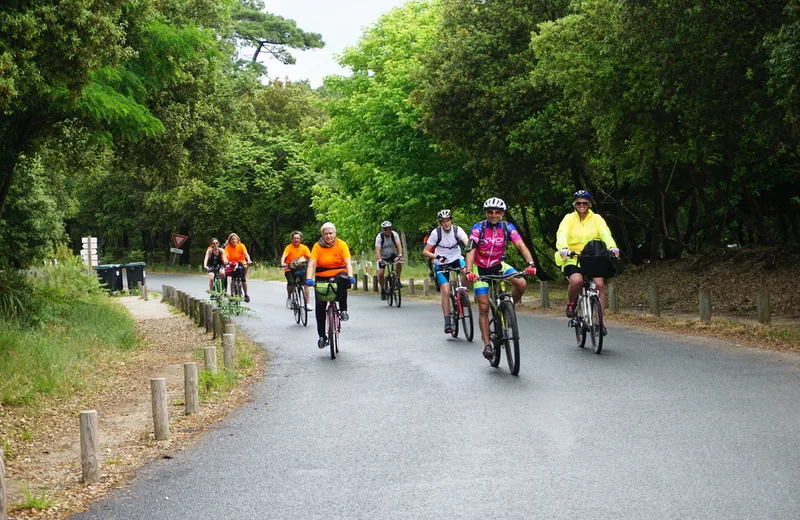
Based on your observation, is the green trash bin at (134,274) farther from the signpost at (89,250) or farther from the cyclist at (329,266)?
the cyclist at (329,266)

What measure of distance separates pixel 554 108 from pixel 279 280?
2762 cm

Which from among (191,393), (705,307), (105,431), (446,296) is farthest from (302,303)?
(105,431)

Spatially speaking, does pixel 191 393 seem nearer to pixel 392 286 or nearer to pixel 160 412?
pixel 160 412

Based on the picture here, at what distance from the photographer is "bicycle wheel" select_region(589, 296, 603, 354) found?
41.7ft

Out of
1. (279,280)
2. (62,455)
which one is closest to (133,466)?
(62,455)

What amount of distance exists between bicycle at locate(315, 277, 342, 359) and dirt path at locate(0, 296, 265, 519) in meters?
1.07

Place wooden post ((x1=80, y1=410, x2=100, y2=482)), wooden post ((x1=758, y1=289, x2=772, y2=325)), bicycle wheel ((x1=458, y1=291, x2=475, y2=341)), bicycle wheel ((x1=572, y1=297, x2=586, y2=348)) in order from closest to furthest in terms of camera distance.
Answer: wooden post ((x1=80, y1=410, x2=100, y2=482)) < bicycle wheel ((x1=572, y1=297, x2=586, y2=348)) < bicycle wheel ((x1=458, y1=291, x2=475, y2=341)) < wooden post ((x1=758, y1=289, x2=772, y2=325))

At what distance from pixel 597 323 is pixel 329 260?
154 inches

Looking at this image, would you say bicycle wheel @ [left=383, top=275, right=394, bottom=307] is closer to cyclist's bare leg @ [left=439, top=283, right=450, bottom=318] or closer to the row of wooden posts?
the row of wooden posts

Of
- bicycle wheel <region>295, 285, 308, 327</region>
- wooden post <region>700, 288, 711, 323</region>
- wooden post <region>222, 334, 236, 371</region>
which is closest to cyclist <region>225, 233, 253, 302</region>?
bicycle wheel <region>295, 285, 308, 327</region>

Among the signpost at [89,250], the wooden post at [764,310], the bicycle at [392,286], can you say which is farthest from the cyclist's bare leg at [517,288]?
the signpost at [89,250]

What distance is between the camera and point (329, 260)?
14156 mm

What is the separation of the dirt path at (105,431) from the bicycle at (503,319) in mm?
3045

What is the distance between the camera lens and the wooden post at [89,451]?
745cm
